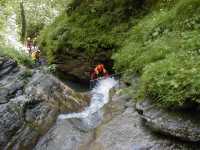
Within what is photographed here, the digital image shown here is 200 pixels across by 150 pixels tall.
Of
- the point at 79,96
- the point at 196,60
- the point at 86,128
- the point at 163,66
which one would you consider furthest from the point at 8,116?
the point at 196,60

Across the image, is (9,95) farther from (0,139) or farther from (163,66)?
(163,66)

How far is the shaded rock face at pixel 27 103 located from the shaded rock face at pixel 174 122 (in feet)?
11.6

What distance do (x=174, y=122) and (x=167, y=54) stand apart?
331cm

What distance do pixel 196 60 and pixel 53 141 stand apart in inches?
190

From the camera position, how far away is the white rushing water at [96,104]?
13.2 metres

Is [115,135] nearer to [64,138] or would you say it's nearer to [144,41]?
[64,138]

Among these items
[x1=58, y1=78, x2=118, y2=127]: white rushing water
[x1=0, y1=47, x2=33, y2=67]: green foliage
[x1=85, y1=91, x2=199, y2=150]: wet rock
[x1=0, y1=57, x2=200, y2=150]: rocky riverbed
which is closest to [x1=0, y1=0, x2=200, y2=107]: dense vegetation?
[x1=0, y1=57, x2=200, y2=150]: rocky riverbed

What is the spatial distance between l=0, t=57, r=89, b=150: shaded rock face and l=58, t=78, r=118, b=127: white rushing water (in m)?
0.30

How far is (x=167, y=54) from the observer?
12375 millimetres

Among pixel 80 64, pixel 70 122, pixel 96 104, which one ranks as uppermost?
pixel 80 64

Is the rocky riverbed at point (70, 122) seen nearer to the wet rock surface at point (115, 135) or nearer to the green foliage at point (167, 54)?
the wet rock surface at point (115, 135)

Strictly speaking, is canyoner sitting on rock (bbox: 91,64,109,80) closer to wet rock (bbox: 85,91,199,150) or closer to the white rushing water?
the white rushing water

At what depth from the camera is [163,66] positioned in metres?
11.1

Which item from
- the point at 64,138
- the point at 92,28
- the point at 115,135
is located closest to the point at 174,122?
the point at 115,135
